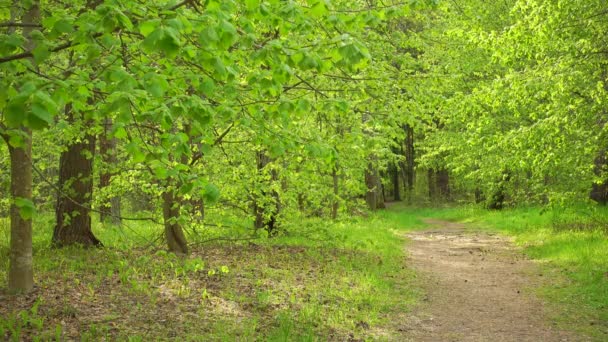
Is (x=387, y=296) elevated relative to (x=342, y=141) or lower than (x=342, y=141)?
lower

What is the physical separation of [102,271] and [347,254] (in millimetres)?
→ 6109

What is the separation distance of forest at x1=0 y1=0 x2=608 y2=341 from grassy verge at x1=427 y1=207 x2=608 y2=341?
7cm

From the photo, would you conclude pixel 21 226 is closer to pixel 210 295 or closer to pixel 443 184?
pixel 210 295

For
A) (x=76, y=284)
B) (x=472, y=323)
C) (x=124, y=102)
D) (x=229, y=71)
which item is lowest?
(x=472, y=323)

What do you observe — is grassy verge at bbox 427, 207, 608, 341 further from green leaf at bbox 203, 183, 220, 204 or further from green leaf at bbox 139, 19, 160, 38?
green leaf at bbox 139, 19, 160, 38

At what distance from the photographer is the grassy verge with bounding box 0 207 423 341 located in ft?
21.1

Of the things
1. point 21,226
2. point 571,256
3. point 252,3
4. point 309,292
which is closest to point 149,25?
point 252,3

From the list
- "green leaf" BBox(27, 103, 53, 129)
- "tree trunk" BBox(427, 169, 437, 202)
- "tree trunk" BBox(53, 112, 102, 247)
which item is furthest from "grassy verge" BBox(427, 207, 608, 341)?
"tree trunk" BBox(427, 169, 437, 202)

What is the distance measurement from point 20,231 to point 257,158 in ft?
21.6

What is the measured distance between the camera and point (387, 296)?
9180 mm

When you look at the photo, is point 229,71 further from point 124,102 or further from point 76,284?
point 76,284

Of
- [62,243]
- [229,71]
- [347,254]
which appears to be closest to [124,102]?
[229,71]

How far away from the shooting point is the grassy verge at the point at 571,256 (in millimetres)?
7992

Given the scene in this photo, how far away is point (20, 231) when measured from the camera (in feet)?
A: 23.5
